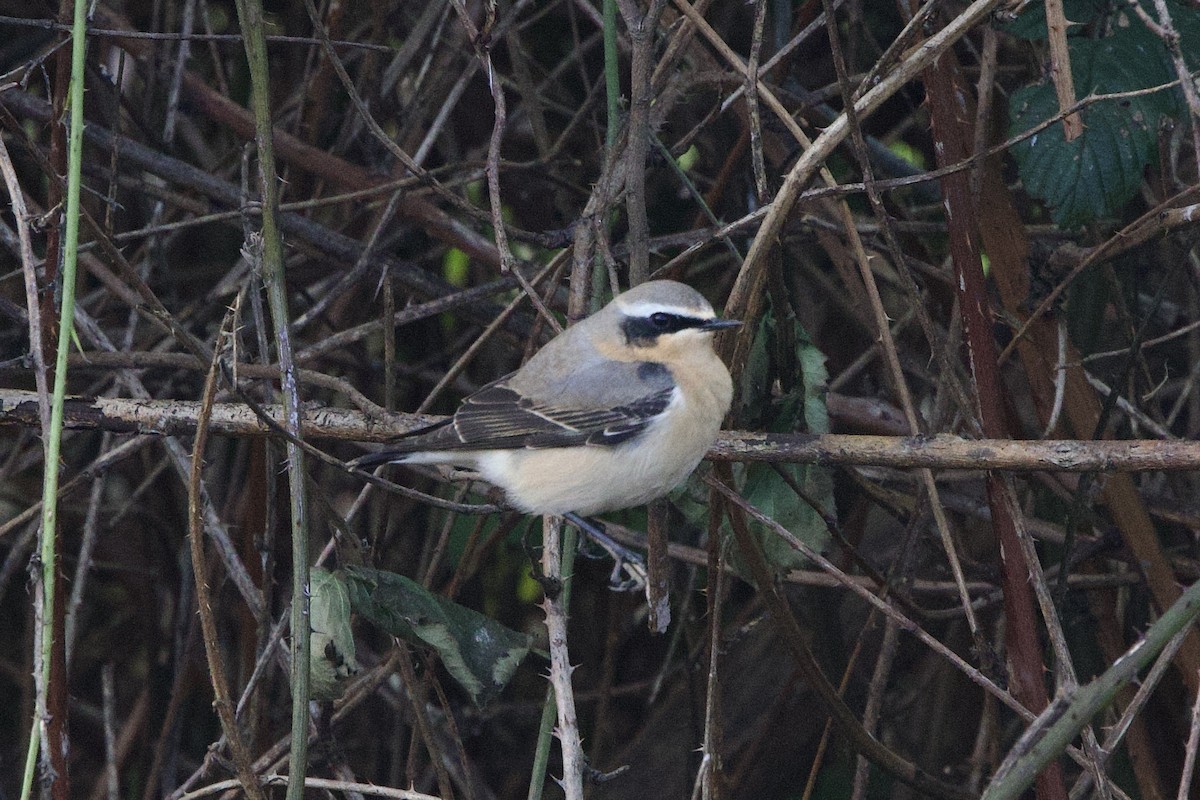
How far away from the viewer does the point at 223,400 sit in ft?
15.5

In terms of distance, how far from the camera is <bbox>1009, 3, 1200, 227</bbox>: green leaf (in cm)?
374

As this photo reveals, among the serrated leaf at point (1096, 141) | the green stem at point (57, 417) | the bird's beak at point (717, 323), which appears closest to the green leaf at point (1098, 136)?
the serrated leaf at point (1096, 141)

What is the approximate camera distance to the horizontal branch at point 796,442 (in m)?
3.19

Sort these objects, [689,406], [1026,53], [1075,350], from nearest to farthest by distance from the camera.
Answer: [689,406] → [1075,350] → [1026,53]

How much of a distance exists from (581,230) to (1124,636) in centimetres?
288

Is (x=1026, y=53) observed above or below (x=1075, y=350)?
above

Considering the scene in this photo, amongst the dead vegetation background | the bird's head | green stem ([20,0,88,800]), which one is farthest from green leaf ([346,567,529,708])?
the bird's head

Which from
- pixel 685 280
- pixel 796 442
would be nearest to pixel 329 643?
pixel 796 442

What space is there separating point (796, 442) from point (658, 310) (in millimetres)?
709

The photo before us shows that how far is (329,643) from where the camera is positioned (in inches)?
124

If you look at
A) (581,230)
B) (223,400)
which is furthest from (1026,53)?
(223,400)

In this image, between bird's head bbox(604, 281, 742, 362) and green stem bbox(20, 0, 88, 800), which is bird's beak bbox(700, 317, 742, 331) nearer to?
bird's head bbox(604, 281, 742, 362)

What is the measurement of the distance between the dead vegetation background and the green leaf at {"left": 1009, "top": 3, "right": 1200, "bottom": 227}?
0.01m

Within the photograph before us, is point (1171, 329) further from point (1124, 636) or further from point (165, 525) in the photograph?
point (165, 525)
